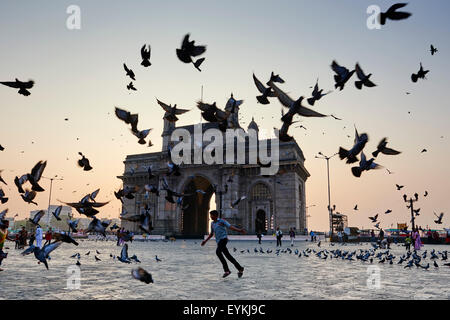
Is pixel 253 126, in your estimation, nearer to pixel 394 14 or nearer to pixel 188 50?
pixel 188 50

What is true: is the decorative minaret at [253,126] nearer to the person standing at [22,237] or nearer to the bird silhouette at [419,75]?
the person standing at [22,237]

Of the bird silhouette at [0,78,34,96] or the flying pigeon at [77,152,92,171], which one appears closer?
the bird silhouette at [0,78,34,96]

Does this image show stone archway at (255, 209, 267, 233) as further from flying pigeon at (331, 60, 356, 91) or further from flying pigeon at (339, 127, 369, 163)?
flying pigeon at (331, 60, 356, 91)

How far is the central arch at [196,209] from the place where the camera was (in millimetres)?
A: 54000

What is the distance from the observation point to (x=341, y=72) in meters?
6.14

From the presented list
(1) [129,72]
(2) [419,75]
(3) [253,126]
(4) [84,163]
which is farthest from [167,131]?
(2) [419,75]

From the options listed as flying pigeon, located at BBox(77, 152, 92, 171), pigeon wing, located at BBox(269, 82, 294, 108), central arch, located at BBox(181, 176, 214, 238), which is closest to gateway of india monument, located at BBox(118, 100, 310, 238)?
central arch, located at BBox(181, 176, 214, 238)

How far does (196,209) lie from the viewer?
2237 inches

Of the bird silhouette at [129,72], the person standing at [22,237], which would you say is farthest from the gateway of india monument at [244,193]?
the bird silhouette at [129,72]

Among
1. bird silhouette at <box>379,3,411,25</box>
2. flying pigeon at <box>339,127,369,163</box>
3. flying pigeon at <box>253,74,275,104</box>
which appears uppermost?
bird silhouette at <box>379,3,411,25</box>

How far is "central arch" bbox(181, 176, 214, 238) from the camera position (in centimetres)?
5400

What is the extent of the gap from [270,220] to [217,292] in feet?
133

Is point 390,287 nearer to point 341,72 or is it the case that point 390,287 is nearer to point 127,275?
point 341,72

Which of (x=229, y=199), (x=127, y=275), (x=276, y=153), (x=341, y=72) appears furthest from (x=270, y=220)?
(x=341, y=72)
